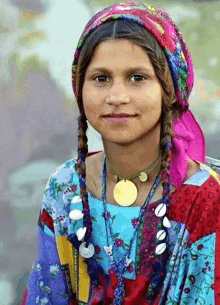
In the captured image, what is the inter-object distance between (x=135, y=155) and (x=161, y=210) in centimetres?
16

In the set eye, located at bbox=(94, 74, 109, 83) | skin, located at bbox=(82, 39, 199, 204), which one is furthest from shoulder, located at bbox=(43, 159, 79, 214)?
eye, located at bbox=(94, 74, 109, 83)

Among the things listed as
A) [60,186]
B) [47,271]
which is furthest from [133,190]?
[47,271]

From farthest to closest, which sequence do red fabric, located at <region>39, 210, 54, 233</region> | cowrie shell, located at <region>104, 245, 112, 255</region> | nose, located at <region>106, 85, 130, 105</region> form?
red fabric, located at <region>39, 210, 54, 233</region>
cowrie shell, located at <region>104, 245, 112, 255</region>
nose, located at <region>106, 85, 130, 105</region>

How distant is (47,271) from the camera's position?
1806 millimetres

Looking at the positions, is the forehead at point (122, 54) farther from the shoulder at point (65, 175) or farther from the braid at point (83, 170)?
the shoulder at point (65, 175)

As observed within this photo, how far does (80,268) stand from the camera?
69.5 inches

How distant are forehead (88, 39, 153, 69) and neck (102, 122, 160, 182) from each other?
22 cm

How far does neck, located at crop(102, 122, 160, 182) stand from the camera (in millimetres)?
1641

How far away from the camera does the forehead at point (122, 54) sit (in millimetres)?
1498

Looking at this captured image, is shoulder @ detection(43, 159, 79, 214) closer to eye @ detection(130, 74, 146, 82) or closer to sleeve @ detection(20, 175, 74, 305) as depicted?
sleeve @ detection(20, 175, 74, 305)

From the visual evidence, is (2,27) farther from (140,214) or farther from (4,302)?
(140,214)

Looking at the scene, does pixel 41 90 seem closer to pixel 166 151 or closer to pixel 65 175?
pixel 65 175

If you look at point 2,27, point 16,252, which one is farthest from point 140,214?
point 2,27

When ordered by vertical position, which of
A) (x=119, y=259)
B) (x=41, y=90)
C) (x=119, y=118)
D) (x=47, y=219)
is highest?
(x=41, y=90)
